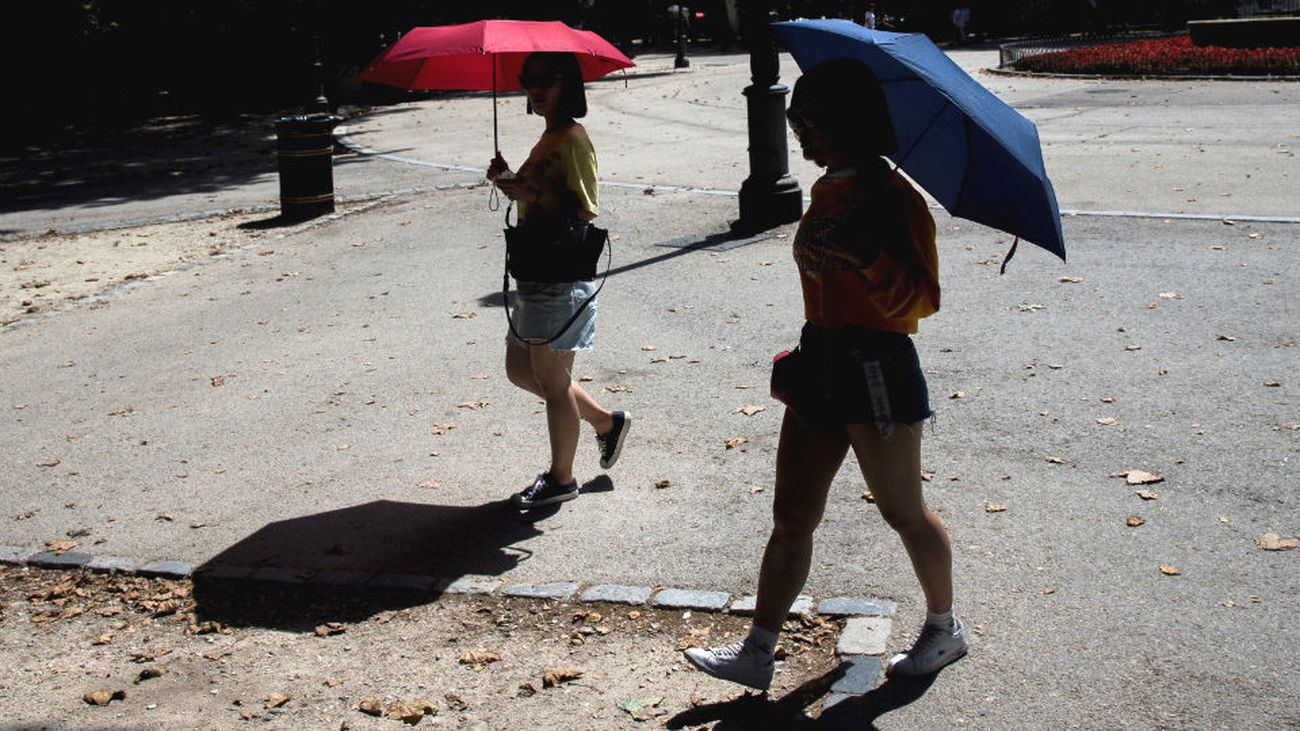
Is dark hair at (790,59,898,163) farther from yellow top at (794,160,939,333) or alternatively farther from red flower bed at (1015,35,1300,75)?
red flower bed at (1015,35,1300,75)

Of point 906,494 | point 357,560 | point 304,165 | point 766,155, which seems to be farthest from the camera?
point 304,165

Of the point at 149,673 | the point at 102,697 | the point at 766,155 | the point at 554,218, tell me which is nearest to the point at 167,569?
the point at 149,673

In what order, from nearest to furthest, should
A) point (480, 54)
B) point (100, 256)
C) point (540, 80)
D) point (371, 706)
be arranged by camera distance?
point (371, 706) → point (540, 80) → point (480, 54) → point (100, 256)

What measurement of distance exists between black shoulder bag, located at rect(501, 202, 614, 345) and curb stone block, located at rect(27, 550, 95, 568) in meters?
2.17

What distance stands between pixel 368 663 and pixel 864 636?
174 cm

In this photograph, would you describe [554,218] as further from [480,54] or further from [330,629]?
[330,629]

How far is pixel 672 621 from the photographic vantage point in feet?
15.7

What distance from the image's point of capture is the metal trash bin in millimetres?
14133

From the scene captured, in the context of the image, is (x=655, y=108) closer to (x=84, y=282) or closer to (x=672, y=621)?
(x=84, y=282)

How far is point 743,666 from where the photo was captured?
4.02m

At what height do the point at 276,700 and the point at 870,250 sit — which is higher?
the point at 870,250

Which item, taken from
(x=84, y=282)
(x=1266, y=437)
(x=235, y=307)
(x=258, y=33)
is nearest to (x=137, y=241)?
(x=84, y=282)

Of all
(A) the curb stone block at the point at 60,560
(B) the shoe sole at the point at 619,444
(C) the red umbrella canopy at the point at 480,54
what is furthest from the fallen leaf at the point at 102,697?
(C) the red umbrella canopy at the point at 480,54

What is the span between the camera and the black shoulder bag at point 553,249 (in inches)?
215
